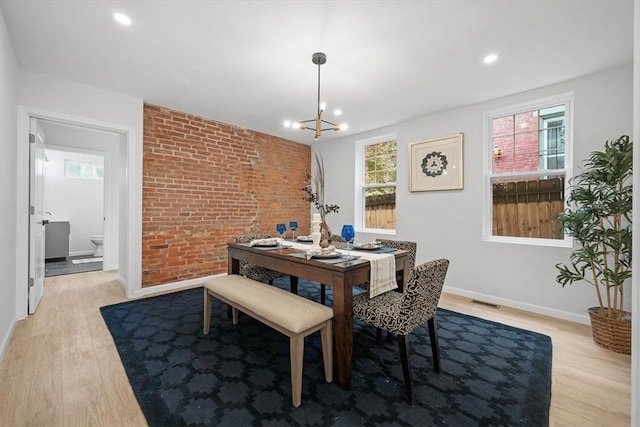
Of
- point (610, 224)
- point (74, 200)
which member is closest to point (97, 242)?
point (74, 200)

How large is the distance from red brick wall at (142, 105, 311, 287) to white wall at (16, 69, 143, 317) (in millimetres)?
118

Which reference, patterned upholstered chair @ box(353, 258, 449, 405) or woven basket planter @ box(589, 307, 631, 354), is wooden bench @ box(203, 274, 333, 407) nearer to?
patterned upholstered chair @ box(353, 258, 449, 405)

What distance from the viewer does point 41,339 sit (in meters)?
2.24

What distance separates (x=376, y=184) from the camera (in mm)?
4625

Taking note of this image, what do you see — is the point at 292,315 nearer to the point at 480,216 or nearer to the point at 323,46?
the point at 323,46

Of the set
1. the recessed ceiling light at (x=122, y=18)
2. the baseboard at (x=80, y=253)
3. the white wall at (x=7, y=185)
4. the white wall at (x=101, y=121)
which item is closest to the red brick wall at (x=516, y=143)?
the recessed ceiling light at (x=122, y=18)

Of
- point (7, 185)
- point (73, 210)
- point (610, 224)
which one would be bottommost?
point (610, 224)

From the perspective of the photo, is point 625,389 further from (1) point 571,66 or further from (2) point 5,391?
(2) point 5,391

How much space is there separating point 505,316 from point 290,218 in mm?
3609

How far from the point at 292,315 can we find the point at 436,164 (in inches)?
120

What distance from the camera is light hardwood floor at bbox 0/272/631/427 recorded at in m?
1.45

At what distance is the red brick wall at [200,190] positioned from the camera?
3.52m

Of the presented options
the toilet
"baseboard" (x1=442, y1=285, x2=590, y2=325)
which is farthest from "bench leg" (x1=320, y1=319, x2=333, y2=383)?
the toilet

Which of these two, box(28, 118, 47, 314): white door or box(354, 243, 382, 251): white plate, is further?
box(28, 118, 47, 314): white door
